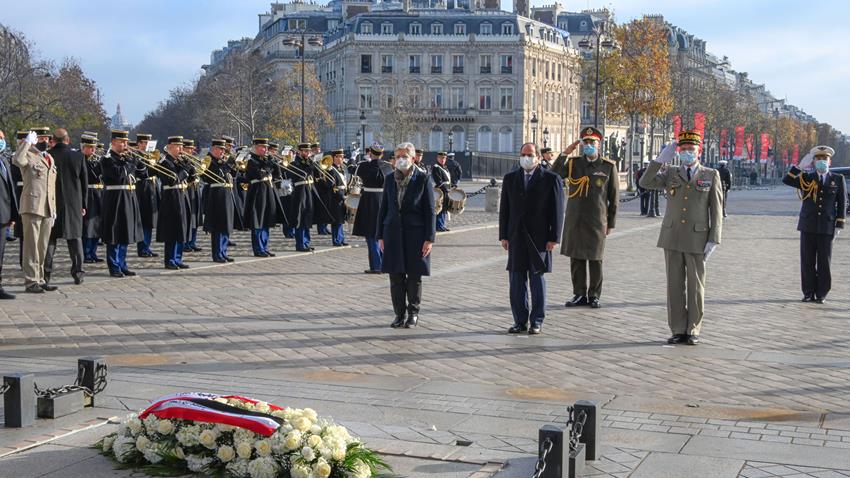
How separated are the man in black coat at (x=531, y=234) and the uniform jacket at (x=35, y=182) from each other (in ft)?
20.1

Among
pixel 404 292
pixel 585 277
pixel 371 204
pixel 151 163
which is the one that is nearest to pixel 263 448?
pixel 404 292

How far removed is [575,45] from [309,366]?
397ft

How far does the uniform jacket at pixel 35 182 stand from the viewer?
13852 mm

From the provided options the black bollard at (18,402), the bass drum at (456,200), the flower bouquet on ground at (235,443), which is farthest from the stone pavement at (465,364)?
the bass drum at (456,200)

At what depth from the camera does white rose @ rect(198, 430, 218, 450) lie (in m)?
6.02

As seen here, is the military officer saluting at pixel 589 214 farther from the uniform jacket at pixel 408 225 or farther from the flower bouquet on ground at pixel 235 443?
the flower bouquet on ground at pixel 235 443

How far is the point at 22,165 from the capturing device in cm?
1384

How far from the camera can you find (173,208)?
17.4 m

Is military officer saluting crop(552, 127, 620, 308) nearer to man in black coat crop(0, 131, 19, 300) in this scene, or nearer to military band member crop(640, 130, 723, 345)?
military band member crop(640, 130, 723, 345)

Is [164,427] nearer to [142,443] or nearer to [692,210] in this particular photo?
[142,443]

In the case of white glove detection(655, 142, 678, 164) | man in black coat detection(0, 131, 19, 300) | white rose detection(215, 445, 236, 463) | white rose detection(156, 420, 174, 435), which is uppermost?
white glove detection(655, 142, 678, 164)

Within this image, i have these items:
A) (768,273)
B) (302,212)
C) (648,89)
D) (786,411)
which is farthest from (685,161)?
(648,89)

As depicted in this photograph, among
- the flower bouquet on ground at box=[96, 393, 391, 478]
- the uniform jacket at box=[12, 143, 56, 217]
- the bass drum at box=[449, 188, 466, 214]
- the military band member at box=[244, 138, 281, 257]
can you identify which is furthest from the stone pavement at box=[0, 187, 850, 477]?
the bass drum at box=[449, 188, 466, 214]

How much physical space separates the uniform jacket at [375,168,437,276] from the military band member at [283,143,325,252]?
8.92 meters
